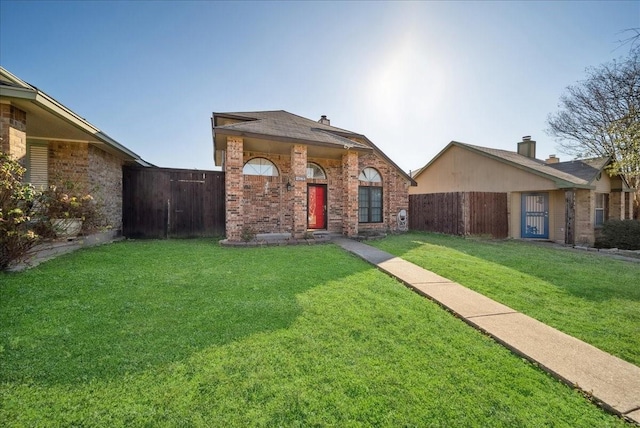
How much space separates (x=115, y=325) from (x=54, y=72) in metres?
10.6

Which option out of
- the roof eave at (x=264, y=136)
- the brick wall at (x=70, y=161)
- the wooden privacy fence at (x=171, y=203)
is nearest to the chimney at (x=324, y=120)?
the roof eave at (x=264, y=136)

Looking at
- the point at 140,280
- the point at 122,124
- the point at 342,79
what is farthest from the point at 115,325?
→ the point at 122,124

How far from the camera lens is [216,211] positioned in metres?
10.9

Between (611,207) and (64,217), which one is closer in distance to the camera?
(64,217)

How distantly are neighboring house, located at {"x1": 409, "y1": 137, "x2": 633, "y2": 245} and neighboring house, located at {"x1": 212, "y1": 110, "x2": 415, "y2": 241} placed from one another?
5037 mm

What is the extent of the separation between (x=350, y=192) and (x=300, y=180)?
2214mm

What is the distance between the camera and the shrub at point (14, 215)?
4.35 m

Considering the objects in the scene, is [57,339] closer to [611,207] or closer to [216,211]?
[216,211]

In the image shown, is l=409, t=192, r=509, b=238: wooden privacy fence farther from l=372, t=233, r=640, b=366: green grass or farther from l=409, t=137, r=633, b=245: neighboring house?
l=372, t=233, r=640, b=366: green grass

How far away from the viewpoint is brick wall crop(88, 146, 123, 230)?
7.99 meters

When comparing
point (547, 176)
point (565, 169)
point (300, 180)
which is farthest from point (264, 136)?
point (565, 169)

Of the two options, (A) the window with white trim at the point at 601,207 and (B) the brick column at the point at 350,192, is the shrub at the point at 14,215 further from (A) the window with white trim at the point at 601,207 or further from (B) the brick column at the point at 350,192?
(A) the window with white trim at the point at 601,207

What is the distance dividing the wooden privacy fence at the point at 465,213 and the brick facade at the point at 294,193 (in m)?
1.70

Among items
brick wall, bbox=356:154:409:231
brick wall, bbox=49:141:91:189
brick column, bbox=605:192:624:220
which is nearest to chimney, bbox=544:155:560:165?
brick column, bbox=605:192:624:220
